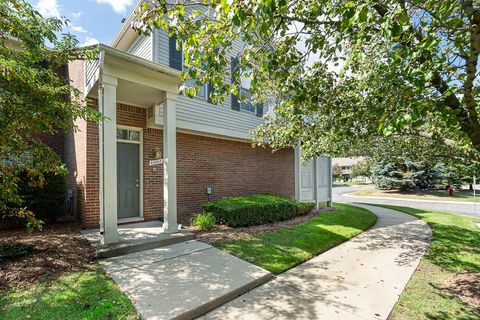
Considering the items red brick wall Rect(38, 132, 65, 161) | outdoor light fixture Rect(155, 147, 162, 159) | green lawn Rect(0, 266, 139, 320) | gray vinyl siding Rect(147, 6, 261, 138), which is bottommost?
green lawn Rect(0, 266, 139, 320)

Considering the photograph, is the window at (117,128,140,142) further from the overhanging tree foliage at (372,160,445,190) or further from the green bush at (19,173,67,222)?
the overhanging tree foliage at (372,160,445,190)

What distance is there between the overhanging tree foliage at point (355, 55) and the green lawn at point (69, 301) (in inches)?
109

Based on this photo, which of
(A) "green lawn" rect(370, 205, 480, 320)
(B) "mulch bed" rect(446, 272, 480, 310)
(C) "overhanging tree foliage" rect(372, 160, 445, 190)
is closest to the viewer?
(A) "green lawn" rect(370, 205, 480, 320)

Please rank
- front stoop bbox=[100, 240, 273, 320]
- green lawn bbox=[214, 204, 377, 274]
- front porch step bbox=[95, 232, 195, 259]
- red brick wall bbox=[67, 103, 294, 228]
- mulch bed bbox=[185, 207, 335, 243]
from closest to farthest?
front stoop bbox=[100, 240, 273, 320] < front porch step bbox=[95, 232, 195, 259] < green lawn bbox=[214, 204, 377, 274] < mulch bed bbox=[185, 207, 335, 243] < red brick wall bbox=[67, 103, 294, 228]

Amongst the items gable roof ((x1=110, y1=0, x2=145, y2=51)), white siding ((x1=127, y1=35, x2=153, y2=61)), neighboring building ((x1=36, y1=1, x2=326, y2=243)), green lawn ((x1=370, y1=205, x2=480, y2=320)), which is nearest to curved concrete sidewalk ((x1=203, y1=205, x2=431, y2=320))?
green lawn ((x1=370, y1=205, x2=480, y2=320))

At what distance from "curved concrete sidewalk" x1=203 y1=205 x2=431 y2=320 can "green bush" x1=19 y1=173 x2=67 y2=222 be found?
573cm

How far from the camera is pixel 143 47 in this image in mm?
7613

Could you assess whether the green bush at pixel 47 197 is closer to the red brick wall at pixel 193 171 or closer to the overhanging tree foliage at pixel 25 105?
the red brick wall at pixel 193 171

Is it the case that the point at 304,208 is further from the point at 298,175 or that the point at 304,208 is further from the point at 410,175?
the point at 410,175

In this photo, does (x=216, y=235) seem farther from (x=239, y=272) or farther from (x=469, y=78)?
(x=469, y=78)

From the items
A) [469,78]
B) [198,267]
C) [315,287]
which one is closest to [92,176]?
[198,267]

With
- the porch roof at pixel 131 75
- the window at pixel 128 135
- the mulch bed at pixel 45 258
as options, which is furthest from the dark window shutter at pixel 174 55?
the mulch bed at pixel 45 258

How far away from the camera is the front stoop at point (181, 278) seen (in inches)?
117

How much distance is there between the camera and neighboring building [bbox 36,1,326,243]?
15.8 feet
